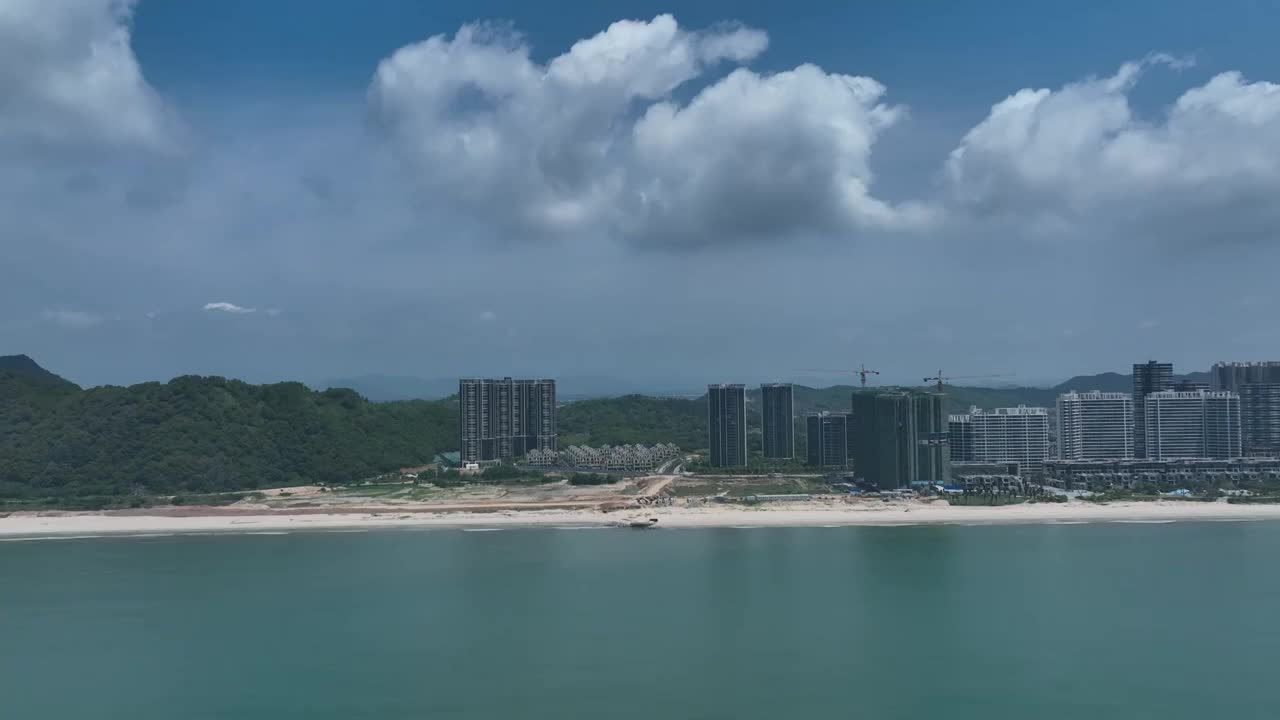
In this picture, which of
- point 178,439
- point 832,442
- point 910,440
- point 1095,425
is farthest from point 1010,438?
point 178,439

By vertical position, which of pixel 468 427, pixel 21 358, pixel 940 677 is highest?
pixel 21 358

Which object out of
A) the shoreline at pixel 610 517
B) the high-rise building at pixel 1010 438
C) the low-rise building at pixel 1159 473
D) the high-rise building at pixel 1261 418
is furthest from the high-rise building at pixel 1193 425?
the shoreline at pixel 610 517

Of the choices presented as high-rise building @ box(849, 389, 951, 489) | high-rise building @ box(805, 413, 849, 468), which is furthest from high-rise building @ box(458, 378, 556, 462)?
high-rise building @ box(849, 389, 951, 489)

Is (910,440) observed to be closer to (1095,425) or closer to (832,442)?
(832,442)

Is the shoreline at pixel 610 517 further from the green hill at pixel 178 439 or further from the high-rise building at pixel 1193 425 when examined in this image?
the high-rise building at pixel 1193 425

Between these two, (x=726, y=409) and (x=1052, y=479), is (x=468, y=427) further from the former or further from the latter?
(x=1052, y=479)

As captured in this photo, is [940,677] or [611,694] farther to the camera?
[940,677]

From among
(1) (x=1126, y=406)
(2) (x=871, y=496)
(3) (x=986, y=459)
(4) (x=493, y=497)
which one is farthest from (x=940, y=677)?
(1) (x=1126, y=406)
